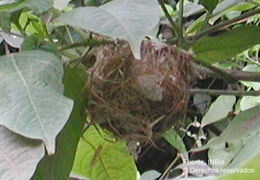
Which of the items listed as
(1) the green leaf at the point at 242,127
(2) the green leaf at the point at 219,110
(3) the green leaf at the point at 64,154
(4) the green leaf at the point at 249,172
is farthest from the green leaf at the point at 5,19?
(2) the green leaf at the point at 219,110

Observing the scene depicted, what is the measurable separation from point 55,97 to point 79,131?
7.2 inches

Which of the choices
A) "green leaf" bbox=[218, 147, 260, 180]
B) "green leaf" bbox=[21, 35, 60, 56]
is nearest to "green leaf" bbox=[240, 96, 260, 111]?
"green leaf" bbox=[21, 35, 60, 56]

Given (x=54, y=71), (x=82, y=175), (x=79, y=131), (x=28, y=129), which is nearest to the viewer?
(x=28, y=129)

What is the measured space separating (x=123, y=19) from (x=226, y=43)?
381mm

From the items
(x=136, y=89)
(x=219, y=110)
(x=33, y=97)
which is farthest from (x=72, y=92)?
(x=219, y=110)

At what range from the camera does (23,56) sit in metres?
0.71

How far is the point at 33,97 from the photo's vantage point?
613mm

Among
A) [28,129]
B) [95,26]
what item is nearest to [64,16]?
[95,26]

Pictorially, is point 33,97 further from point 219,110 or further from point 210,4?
point 219,110

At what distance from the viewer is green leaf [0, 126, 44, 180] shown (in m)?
0.55

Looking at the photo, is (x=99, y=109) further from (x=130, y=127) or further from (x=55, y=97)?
(x=55, y=97)

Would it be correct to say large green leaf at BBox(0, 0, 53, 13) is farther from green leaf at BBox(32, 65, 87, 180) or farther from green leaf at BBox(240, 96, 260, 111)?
green leaf at BBox(240, 96, 260, 111)

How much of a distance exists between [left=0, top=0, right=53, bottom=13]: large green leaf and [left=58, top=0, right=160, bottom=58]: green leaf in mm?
42

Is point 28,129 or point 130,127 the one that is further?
point 130,127
